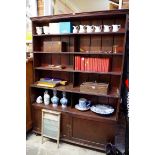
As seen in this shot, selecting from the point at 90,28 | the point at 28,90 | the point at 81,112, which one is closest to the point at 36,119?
the point at 28,90

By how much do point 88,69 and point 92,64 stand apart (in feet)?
0.32

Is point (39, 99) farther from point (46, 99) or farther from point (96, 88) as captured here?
point (96, 88)

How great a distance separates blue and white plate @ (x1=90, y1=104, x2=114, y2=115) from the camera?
7.42ft

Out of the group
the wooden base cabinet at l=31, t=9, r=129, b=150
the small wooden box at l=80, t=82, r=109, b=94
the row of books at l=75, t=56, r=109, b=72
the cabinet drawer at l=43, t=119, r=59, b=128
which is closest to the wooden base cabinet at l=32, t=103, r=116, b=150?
the wooden base cabinet at l=31, t=9, r=129, b=150

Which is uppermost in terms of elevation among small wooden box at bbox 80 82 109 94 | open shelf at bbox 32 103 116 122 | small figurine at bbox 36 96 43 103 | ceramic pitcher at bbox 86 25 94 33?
ceramic pitcher at bbox 86 25 94 33

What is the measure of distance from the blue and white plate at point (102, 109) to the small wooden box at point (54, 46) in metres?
1.05

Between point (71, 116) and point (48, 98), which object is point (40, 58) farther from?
point (71, 116)

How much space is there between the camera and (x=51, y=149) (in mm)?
2396

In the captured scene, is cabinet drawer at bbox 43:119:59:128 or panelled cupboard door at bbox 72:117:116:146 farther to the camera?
cabinet drawer at bbox 43:119:59:128

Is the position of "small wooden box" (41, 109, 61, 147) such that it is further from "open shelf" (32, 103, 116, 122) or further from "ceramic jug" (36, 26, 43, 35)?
"ceramic jug" (36, 26, 43, 35)
